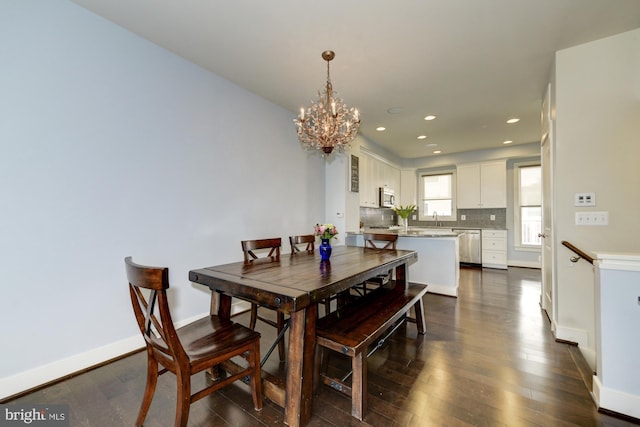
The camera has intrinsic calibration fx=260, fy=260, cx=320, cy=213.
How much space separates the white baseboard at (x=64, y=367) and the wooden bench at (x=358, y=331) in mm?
1700

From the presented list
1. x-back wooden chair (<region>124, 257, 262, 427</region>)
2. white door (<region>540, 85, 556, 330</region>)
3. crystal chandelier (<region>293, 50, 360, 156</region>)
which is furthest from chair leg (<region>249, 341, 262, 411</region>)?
white door (<region>540, 85, 556, 330</region>)

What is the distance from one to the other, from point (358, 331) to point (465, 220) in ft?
19.9

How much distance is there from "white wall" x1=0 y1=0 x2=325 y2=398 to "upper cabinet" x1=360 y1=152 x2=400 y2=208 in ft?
9.06

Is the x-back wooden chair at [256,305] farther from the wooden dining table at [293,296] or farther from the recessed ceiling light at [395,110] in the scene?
the recessed ceiling light at [395,110]

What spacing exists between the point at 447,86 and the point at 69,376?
15.2 ft

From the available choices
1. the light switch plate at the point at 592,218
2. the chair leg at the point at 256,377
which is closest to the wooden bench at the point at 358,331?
the chair leg at the point at 256,377

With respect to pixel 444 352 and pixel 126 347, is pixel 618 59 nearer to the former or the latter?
pixel 444 352

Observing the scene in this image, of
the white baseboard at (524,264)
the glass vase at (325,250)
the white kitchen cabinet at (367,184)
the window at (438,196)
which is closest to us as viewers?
the glass vase at (325,250)

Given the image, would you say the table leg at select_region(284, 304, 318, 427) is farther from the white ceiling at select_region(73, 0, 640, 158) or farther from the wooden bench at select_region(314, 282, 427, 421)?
the white ceiling at select_region(73, 0, 640, 158)

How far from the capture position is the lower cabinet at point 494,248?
228 inches

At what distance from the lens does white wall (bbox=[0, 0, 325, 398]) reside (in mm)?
1787

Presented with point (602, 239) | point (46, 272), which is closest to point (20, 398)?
point (46, 272)

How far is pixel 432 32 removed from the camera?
2279 mm

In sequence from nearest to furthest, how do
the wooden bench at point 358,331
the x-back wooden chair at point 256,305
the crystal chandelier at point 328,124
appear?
the wooden bench at point 358,331 < the x-back wooden chair at point 256,305 < the crystal chandelier at point 328,124
